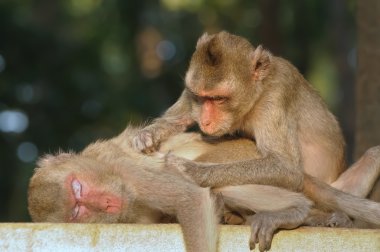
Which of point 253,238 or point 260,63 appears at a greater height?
point 260,63

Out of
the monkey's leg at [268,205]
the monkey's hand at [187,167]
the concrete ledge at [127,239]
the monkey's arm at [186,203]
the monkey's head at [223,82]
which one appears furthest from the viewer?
the monkey's head at [223,82]

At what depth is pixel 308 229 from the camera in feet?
18.7

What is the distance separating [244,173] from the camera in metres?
6.39

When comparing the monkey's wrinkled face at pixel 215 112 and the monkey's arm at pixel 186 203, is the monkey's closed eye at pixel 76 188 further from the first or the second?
the monkey's wrinkled face at pixel 215 112

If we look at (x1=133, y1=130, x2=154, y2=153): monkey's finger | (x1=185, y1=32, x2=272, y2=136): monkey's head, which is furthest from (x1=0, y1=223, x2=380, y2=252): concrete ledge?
(x1=185, y1=32, x2=272, y2=136): monkey's head

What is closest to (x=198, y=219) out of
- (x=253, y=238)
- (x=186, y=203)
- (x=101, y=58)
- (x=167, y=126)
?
(x=186, y=203)

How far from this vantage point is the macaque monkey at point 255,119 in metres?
6.43

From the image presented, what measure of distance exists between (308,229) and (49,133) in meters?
12.7

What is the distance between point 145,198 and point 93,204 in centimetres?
34

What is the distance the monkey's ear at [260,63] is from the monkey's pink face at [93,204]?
4.83ft

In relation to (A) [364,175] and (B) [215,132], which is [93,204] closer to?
(B) [215,132]

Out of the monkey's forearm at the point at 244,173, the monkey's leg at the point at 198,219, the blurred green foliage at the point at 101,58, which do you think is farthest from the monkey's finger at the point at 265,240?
the blurred green foliage at the point at 101,58

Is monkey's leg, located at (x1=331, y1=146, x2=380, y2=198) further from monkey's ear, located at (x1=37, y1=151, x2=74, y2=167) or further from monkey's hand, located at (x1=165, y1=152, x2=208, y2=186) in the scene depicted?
monkey's ear, located at (x1=37, y1=151, x2=74, y2=167)

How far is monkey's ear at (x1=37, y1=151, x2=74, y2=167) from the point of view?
250 inches
